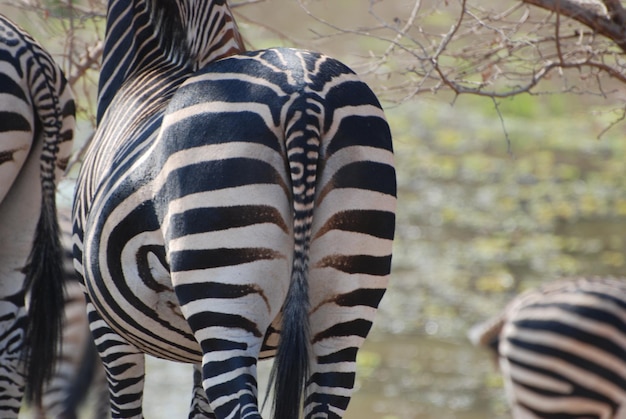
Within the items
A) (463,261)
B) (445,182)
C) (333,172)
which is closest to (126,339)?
(333,172)

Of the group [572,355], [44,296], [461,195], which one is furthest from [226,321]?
[461,195]

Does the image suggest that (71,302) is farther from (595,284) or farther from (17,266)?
(595,284)

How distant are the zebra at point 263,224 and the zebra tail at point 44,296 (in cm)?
118

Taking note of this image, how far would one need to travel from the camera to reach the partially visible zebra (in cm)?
477

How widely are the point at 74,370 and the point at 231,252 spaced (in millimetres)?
2927

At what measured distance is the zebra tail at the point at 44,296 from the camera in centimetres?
390

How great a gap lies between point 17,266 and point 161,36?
123 centimetres

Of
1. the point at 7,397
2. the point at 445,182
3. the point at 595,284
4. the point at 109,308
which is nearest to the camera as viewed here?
the point at 109,308

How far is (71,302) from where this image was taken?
516 cm

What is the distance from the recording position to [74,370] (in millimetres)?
5098

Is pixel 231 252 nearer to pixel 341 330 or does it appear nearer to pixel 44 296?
pixel 341 330

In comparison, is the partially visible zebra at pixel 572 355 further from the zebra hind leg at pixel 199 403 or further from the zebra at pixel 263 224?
the zebra at pixel 263 224

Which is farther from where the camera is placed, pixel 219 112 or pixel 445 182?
pixel 445 182

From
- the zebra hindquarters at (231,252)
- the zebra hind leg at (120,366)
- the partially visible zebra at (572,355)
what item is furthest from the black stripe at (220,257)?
the partially visible zebra at (572,355)
